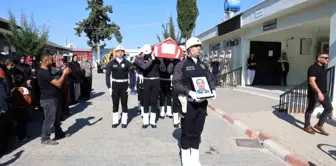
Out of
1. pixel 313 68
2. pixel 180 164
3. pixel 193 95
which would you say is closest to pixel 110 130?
pixel 180 164

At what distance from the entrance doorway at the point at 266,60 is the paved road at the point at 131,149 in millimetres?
8923

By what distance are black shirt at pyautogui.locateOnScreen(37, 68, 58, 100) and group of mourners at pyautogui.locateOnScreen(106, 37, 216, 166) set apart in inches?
74.7

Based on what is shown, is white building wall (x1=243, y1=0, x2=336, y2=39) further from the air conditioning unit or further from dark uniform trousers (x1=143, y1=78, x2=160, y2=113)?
dark uniform trousers (x1=143, y1=78, x2=160, y2=113)

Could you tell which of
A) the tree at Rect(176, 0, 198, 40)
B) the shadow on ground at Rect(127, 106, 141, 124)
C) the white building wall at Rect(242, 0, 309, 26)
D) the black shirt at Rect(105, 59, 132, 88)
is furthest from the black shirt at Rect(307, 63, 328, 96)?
the tree at Rect(176, 0, 198, 40)

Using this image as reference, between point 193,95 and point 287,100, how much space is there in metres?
6.22

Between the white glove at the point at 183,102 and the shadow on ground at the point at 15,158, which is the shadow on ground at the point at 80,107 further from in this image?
the white glove at the point at 183,102

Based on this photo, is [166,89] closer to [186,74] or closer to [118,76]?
[118,76]

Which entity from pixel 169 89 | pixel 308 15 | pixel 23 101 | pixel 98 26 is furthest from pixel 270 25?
pixel 98 26

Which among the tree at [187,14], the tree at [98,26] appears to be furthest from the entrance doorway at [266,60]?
the tree at [98,26]

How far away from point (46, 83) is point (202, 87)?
3.13 m

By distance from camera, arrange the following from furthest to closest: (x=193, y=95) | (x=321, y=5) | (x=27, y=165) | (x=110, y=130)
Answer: (x=321, y=5) → (x=110, y=130) → (x=27, y=165) → (x=193, y=95)

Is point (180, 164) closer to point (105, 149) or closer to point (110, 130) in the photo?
point (105, 149)

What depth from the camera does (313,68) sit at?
23.1 feet

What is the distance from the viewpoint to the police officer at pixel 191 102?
499 cm
